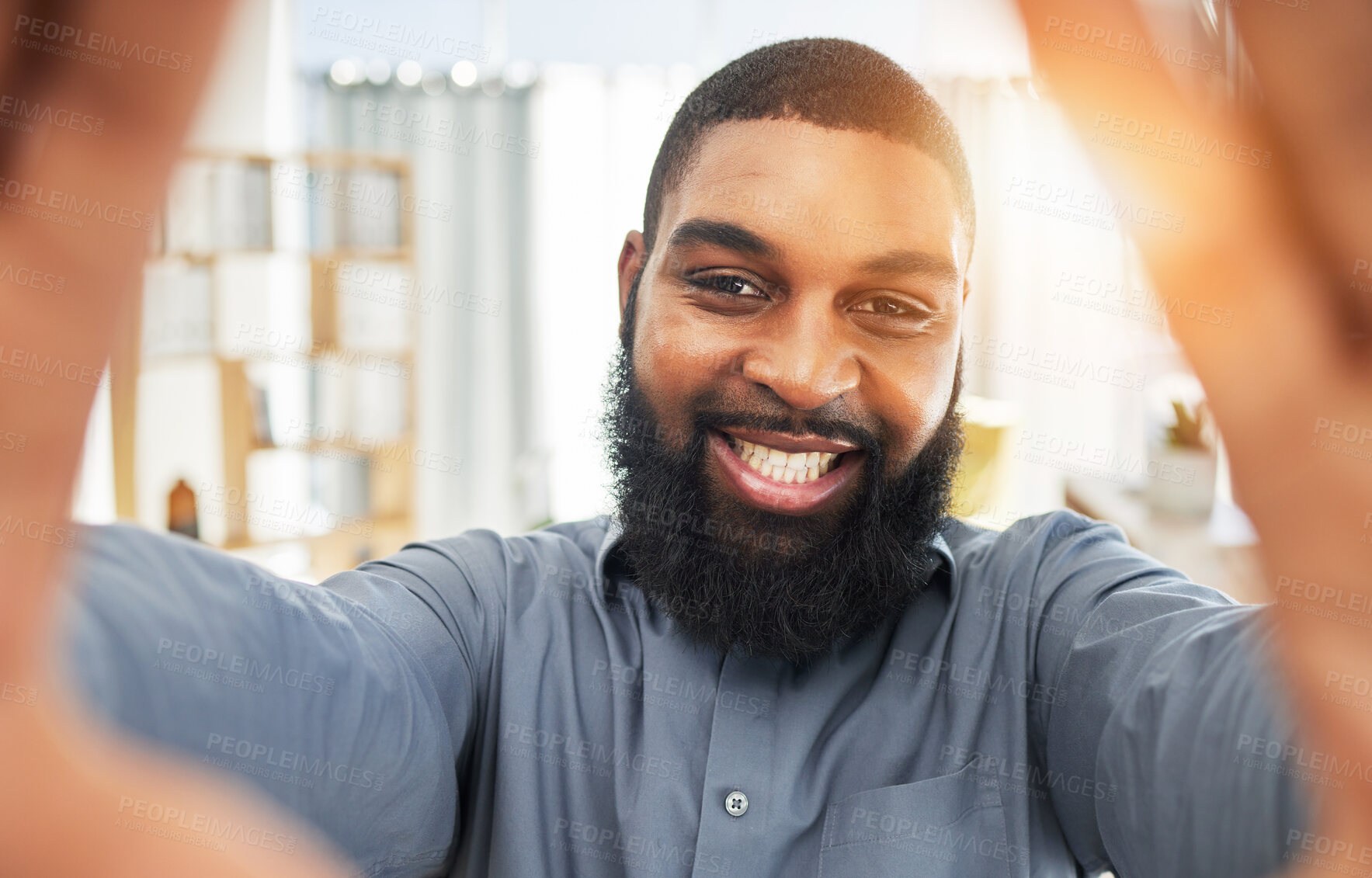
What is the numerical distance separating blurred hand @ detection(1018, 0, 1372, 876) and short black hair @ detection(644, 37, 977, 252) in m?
0.58

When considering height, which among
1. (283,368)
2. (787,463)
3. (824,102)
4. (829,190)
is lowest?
(283,368)

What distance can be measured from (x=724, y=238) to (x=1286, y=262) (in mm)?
625

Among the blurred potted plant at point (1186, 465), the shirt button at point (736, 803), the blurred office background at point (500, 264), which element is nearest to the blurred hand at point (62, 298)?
the shirt button at point (736, 803)

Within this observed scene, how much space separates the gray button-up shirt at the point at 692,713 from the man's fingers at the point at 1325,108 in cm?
33

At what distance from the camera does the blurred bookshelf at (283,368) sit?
3395mm

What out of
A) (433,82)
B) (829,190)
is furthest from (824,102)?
(433,82)

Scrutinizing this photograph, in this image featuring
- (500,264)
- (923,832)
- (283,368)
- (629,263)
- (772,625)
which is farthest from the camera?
(500,264)

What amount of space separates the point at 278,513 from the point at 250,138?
1767mm

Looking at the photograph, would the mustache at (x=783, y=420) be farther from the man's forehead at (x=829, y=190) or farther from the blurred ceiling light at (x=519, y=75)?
the blurred ceiling light at (x=519, y=75)

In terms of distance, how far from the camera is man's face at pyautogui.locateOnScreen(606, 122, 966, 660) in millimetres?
937

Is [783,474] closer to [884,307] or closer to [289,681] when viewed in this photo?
[884,307]

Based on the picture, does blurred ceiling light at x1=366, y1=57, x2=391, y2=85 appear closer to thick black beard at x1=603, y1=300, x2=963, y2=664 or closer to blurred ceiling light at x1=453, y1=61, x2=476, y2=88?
blurred ceiling light at x1=453, y1=61, x2=476, y2=88

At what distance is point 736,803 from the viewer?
847 millimetres

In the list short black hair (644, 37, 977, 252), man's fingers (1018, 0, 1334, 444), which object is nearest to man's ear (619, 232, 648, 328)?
short black hair (644, 37, 977, 252)
